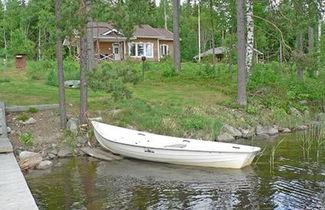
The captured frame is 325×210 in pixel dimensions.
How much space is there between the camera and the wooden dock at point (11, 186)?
701 centimetres

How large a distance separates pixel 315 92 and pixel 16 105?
12526 mm

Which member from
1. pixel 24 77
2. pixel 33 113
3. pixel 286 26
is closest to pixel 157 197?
pixel 33 113

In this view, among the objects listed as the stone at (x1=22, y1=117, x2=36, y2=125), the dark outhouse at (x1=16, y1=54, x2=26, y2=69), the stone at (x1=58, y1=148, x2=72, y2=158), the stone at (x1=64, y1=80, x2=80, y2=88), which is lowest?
the stone at (x1=58, y1=148, x2=72, y2=158)

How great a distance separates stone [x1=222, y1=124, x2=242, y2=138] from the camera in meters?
15.7

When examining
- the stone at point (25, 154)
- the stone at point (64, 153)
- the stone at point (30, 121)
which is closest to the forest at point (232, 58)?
the stone at point (30, 121)

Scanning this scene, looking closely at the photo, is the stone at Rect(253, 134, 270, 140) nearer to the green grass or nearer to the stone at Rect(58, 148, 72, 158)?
the green grass

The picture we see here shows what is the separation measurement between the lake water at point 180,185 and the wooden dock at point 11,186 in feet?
1.91

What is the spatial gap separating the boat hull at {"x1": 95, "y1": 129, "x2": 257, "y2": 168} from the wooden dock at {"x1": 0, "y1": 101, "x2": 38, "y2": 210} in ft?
9.06

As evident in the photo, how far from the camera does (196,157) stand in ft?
37.7

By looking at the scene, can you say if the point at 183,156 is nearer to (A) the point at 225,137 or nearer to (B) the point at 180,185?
(B) the point at 180,185

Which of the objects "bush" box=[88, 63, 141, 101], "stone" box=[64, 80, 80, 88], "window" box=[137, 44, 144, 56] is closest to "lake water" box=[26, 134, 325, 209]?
"bush" box=[88, 63, 141, 101]

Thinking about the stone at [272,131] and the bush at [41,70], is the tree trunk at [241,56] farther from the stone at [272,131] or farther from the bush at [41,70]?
the bush at [41,70]

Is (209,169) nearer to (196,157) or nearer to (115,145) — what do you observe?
(196,157)

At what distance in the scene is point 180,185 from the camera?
32.4 ft
